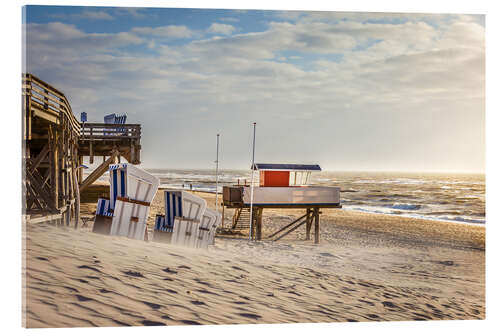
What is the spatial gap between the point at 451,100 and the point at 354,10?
3507mm

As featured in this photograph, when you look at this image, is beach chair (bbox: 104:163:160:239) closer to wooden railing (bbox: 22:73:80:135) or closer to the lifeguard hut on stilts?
wooden railing (bbox: 22:73:80:135)

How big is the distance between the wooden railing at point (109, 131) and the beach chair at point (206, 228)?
19.8ft

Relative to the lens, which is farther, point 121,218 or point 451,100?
point 451,100

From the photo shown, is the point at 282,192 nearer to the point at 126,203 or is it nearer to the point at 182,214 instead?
the point at 182,214

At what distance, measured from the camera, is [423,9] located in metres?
8.96

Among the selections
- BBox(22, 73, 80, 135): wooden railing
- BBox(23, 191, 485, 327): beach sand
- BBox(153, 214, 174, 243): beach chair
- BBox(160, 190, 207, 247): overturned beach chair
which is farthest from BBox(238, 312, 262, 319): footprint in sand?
BBox(22, 73, 80, 135): wooden railing

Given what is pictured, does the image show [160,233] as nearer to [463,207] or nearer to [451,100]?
[451,100]

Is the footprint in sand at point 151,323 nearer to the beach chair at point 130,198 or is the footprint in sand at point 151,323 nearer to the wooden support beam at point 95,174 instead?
the beach chair at point 130,198

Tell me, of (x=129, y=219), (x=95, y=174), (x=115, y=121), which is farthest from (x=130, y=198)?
(x=95, y=174)

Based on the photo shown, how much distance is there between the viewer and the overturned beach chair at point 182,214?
389 inches

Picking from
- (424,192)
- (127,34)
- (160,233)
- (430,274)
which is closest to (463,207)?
(424,192)

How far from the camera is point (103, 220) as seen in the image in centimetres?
857

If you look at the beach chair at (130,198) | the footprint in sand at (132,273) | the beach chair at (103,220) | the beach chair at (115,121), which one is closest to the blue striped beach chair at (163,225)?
the beach chair at (130,198)

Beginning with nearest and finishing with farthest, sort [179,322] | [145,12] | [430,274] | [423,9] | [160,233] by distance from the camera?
[179,322] → [145,12] → [423,9] → [160,233] → [430,274]
